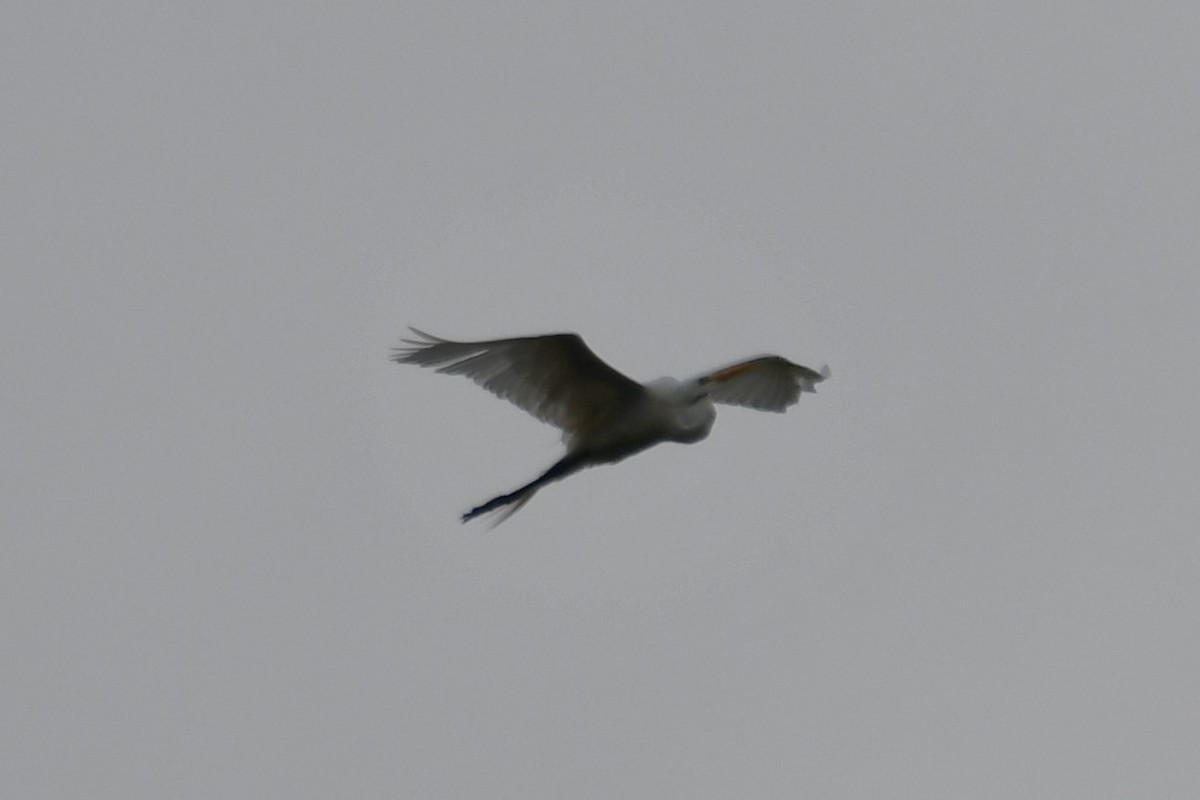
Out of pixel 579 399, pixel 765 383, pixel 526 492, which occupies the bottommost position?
pixel 526 492

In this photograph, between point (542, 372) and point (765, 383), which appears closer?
point (542, 372)

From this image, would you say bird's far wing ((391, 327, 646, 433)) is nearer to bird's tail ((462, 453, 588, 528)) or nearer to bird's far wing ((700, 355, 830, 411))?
bird's tail ((462, 453, 588, 528))

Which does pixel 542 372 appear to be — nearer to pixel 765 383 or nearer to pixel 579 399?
pixel 579 399

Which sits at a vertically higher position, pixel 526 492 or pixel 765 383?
pixel 765 383

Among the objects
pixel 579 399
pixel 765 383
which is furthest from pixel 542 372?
pixel 765 383

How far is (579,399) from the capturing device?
51.3ft

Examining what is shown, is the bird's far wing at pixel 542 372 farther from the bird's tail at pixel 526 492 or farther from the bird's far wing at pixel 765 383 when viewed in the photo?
the bird's far wing at pixel 765 383

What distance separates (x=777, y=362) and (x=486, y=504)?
9.63ft

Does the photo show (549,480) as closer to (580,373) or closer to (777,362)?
(580,373)

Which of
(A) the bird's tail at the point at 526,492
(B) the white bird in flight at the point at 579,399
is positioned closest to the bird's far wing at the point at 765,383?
(B) the white bird in flight at the point at 579,399

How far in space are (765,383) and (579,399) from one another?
2.09m

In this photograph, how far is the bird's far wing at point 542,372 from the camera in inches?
589

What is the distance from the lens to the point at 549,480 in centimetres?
1579

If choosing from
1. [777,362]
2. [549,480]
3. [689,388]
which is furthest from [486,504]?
[777,362]
